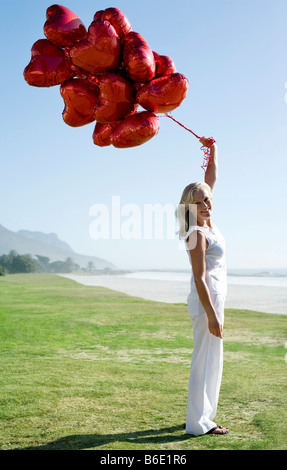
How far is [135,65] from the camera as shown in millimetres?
3381

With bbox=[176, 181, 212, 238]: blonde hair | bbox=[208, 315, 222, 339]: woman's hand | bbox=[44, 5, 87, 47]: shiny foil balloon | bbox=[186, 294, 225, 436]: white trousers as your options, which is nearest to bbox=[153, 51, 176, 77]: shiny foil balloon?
bbox=[44, 5, 87, 47]: shiny foil balloon

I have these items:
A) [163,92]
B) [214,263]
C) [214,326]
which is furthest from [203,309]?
[163,92]

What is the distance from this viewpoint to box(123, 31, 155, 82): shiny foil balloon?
3.38 m

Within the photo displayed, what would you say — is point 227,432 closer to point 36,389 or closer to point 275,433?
point 275,433

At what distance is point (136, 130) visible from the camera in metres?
3.44

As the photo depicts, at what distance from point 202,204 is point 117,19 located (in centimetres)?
145

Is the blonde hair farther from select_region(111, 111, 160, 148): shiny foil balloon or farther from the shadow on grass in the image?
the shadow on grass

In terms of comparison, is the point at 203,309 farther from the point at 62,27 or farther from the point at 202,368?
the point at 62,27

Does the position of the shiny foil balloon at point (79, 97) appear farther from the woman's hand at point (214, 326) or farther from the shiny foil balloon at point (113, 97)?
the woman's hand at point (214, 326)

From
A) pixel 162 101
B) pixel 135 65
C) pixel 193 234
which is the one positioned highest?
pixel 135 65

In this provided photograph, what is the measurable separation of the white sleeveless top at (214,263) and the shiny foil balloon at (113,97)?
3.28 ft

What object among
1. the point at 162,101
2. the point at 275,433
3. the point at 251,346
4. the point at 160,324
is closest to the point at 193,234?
the point at 162,101

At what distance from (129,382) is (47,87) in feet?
9.80

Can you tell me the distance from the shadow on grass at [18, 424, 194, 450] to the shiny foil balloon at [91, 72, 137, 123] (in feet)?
7.27
